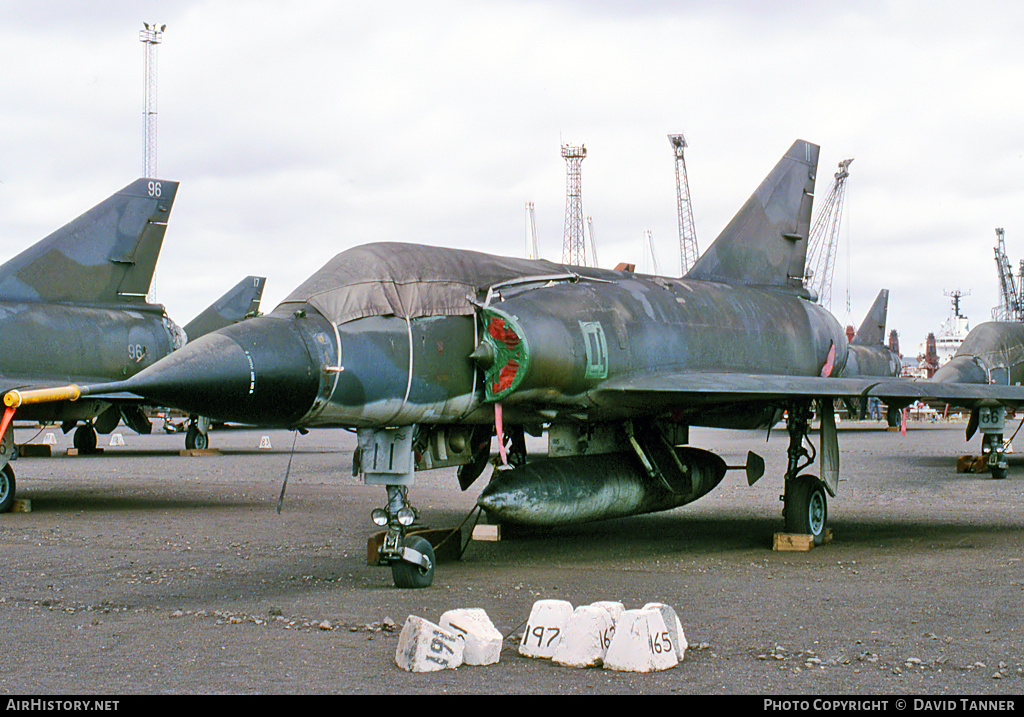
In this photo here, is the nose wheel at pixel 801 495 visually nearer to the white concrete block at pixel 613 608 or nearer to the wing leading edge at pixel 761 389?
the wing leading edge at pixel 761 389

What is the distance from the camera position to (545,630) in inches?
236

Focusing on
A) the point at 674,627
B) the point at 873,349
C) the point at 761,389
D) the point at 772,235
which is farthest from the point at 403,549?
the point at 873,349

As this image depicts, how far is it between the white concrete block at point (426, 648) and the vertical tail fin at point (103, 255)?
40.4 ft

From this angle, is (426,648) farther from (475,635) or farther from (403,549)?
(403,549)

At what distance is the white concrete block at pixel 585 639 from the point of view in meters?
5.79

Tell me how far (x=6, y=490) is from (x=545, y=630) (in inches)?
472

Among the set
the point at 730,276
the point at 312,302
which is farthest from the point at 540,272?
the point at 730,276

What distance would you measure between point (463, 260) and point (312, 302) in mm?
1842

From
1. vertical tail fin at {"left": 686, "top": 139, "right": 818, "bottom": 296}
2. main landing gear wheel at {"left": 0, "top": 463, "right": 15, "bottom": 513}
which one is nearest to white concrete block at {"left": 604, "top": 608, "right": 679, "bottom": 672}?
vertical tail fin at {"left": 686, "top": 139, "right": 818, "bottom": 296}

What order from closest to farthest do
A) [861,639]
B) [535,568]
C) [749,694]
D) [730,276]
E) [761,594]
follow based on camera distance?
1. [749,694]
2. [861,639]
3. [761,594]
4. [535,568]
5. [730,276]

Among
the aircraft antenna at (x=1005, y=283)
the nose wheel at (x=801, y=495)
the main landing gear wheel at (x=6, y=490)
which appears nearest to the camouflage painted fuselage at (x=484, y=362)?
the nose wheel at (x=801, y=495)

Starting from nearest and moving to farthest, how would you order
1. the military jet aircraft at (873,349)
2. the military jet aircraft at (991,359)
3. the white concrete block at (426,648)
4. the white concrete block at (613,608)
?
the white concrete block at (426,648), the white concrete block at (613,608), the military jet aircraft at (991,359), the military jet aircraft at (873,349)

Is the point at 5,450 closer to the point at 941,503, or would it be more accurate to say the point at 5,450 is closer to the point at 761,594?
the point at 761,594

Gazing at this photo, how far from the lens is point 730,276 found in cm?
1383
